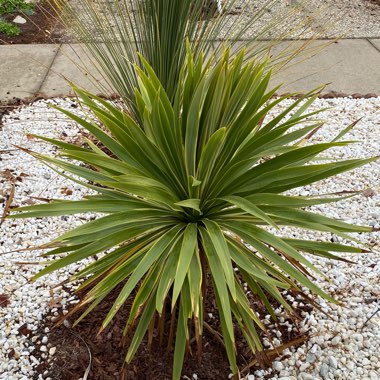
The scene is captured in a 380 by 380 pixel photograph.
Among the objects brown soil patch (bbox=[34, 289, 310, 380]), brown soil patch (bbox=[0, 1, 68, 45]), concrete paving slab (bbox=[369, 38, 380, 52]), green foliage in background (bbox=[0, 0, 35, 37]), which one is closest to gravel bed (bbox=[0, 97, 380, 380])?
brown soil patch (bbox=[34, 289, 310, 380])

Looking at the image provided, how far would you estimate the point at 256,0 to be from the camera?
676 centimetres

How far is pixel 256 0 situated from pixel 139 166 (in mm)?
5216

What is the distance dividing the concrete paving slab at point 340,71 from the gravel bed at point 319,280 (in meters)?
0.65

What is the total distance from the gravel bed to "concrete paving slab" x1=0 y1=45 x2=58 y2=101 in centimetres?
67

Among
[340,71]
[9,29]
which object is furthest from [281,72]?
[9,29]

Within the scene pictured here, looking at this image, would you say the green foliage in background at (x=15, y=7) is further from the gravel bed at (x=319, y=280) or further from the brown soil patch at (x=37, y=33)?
the gravel bed at (x=319, y=280)

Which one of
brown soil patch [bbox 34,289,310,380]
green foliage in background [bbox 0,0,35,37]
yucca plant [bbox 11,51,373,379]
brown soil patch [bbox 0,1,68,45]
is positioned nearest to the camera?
yucca plant [bbox 11,51,373,379]

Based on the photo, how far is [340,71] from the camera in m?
5.17

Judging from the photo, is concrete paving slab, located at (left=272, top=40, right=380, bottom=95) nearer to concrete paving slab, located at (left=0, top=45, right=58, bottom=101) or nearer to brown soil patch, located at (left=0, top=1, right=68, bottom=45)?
concrete paving slab, located at (left=0, top=45, right=58, bottom=101)

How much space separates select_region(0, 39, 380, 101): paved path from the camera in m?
4.90

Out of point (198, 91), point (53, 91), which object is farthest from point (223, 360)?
point (53, 91)

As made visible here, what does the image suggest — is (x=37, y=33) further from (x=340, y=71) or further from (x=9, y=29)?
(x=340, y=71)

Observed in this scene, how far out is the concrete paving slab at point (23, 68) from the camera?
492 centimetres

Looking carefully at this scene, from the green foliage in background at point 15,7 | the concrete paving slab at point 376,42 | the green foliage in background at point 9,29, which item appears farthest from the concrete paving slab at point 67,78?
the concrete paving slab at point 376,42
